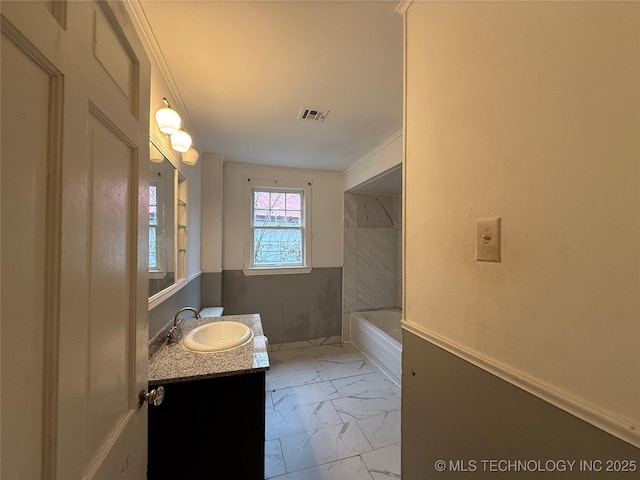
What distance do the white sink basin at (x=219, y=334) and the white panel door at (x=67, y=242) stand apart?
33.0 inches

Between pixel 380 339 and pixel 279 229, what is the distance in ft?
6.23

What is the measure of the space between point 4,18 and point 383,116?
2139mm

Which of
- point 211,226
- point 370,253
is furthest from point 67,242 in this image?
point 370,253

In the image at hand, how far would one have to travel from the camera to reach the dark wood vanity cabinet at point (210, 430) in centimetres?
122

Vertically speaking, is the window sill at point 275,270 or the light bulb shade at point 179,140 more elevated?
the light bulb shade at point 179,140

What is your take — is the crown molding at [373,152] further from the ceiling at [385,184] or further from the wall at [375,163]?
the ceiling at [385,184]

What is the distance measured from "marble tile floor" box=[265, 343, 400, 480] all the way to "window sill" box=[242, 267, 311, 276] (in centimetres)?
109

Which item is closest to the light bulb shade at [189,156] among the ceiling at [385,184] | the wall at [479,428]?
the ceiling at [385,184]

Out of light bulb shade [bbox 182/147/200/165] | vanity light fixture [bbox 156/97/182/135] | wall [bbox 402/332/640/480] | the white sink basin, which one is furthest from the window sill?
wall [bbox 402/332/640/480]

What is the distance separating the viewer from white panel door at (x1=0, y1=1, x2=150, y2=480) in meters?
0.38

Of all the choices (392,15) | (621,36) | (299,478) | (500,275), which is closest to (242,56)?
(392,15)

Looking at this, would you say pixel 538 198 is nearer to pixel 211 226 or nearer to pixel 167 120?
pixel 167 120

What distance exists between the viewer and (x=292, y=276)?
11.6 feet

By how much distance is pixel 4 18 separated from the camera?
0.35 meters
